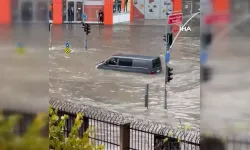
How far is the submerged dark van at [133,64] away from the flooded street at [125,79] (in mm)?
407

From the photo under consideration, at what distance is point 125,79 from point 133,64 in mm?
2029

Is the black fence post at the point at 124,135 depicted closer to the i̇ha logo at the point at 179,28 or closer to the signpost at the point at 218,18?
the signpost at the point at 218,18

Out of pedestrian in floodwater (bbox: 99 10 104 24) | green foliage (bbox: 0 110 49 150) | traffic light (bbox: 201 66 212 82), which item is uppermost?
pedestrian in floodwater (bbox: 99 10 104 24)

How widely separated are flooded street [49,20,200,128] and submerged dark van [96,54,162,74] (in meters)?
0.41

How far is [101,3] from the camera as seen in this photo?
47688 mm

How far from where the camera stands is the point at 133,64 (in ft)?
76.6

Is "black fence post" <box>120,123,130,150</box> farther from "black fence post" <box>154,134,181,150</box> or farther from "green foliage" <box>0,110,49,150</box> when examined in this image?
"green foliage" <box>0,110,49,150</box>

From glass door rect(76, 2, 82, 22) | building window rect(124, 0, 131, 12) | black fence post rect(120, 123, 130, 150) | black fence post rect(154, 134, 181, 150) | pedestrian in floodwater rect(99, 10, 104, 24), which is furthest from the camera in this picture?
building window rect(124, 0, 131, 12)

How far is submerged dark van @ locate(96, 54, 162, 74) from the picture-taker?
22.9 meters

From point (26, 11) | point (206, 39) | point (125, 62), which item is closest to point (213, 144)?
point (206, 39)

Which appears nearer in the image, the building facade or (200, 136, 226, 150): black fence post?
(200, 136, 226, 150): black fence post

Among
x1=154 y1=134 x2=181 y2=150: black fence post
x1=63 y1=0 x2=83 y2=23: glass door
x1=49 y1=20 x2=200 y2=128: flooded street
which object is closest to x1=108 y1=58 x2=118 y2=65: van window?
x1=49 y1=20 x2=200 y2=128: flooded street

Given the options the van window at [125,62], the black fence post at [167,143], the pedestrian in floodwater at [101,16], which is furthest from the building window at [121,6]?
the black fence post at [167,143]

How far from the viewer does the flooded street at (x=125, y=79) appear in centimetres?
1591
